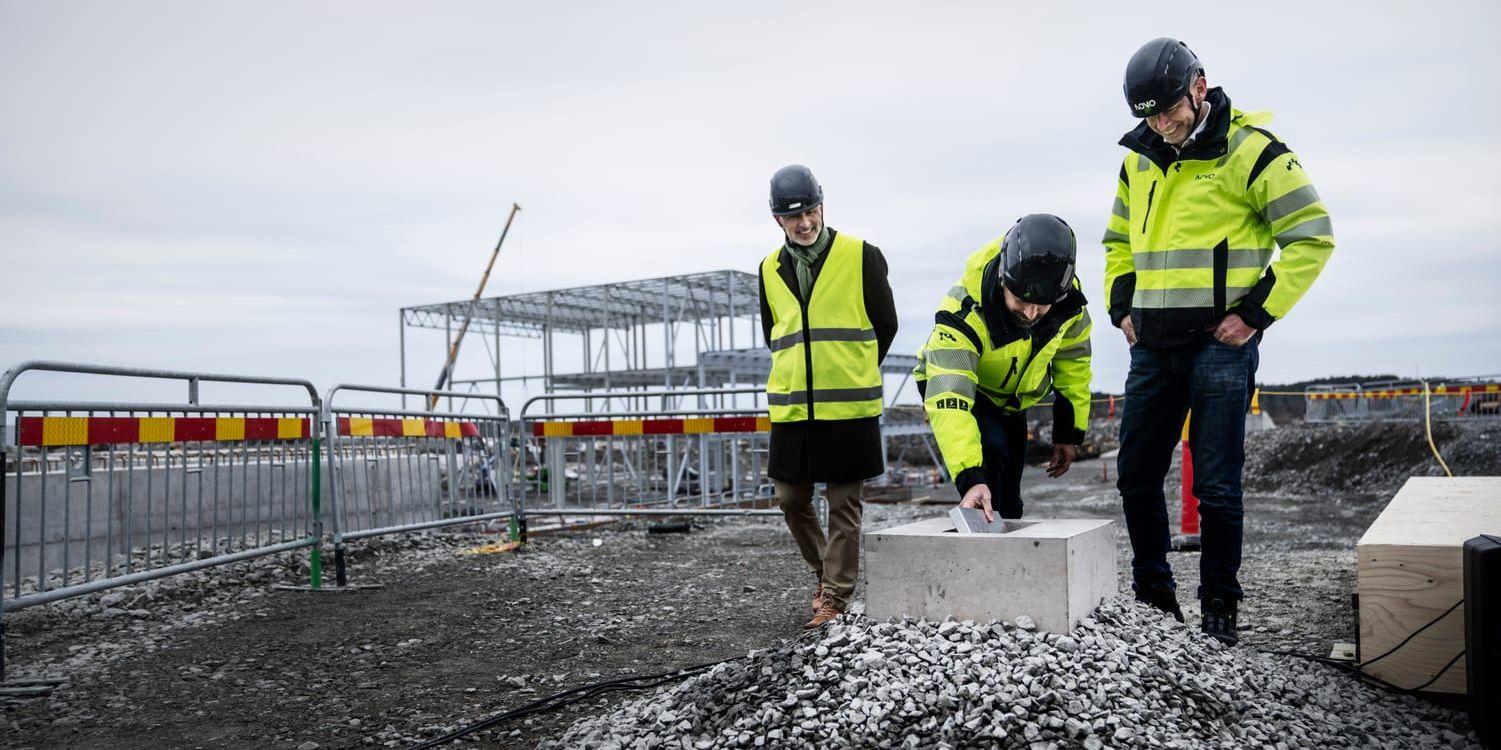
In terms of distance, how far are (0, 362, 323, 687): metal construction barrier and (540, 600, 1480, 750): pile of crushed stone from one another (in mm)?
3573

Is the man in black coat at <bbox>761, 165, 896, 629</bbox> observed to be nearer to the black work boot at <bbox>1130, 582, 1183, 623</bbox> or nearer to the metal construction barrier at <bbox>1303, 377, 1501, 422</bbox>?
the black work boot at <bbox>1130, 582, 1183, 623</bbox>

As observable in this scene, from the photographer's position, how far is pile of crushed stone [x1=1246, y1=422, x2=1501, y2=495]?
14.8 m

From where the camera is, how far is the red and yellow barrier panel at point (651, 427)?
915 cm

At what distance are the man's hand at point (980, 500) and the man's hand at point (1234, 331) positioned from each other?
106 centimetres

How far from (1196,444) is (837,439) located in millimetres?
1568

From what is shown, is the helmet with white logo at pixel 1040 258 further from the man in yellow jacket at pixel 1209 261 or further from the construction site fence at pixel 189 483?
the construction site fence at pixel 189 483

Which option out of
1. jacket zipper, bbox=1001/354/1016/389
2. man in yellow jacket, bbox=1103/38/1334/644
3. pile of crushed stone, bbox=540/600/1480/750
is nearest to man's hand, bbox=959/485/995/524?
pile of crushed stone, bbox=540/600/1480/750

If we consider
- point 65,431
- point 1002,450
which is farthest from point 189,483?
point 1002,450

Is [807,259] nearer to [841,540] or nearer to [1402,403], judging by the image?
[841,540]

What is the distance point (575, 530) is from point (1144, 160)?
7304 mm

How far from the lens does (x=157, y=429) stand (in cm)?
605

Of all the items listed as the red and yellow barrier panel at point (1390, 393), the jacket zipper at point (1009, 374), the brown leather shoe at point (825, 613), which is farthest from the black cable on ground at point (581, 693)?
the red and yellow barrier panel at point (1390, 393)

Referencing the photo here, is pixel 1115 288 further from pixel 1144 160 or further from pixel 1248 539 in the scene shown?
pixel 1248 539

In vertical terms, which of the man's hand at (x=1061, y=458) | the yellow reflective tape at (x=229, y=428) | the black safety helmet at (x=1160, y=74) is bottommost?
the man's hand at (x=1061, y=458)
